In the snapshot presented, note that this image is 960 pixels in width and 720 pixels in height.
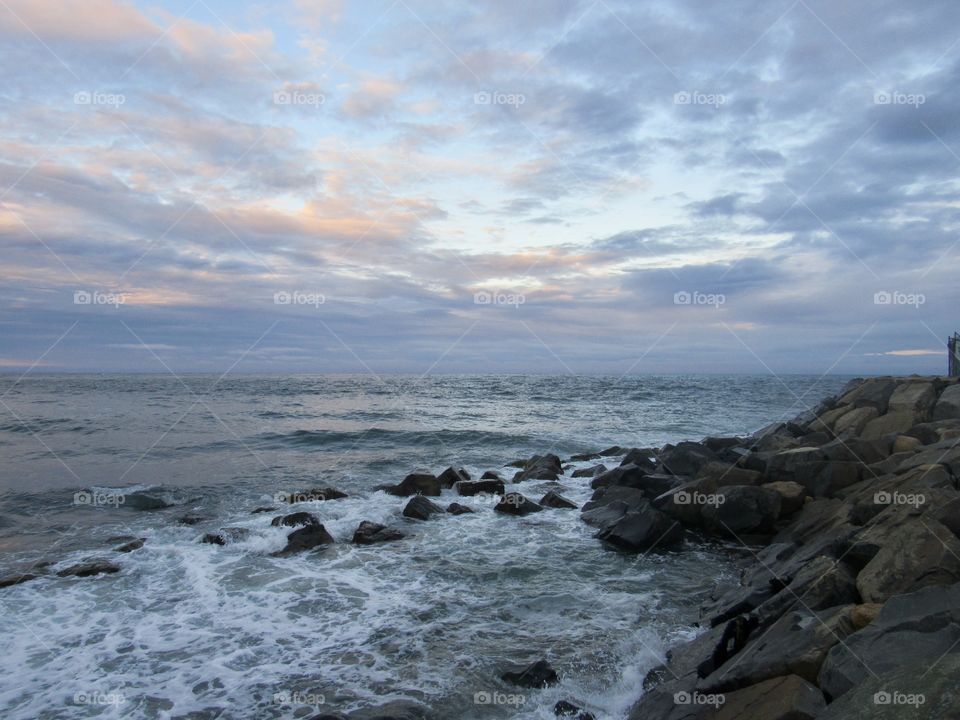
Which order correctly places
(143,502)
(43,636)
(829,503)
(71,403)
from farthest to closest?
(71,403) → (143,502) → (829,503) → (43,636)

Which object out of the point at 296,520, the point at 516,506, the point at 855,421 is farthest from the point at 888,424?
the point at 296,520

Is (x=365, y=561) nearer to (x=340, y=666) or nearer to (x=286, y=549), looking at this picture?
(x=286, y=549)

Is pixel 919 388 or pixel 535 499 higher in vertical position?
pixel 919 388

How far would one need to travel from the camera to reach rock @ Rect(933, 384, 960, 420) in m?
16.0

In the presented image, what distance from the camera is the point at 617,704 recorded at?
6.51m

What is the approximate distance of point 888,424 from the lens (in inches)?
647

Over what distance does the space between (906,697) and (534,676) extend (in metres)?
3.89

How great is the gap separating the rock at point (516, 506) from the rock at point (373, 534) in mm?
3208

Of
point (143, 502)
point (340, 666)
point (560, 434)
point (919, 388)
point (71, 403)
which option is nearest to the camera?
point (340, 666)

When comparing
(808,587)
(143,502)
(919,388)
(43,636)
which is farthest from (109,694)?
(919,388)

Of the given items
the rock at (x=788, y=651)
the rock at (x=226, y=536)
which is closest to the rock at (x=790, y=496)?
the rock at (x=788, y=651)

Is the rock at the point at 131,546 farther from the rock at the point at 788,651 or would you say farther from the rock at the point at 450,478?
the rock at the point at 788,651

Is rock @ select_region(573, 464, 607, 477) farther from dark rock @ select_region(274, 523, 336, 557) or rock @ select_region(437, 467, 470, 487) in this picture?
dark rock @ select_region(274, 523, 336, 557)

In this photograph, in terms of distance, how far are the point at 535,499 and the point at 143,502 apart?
11.2 metres
